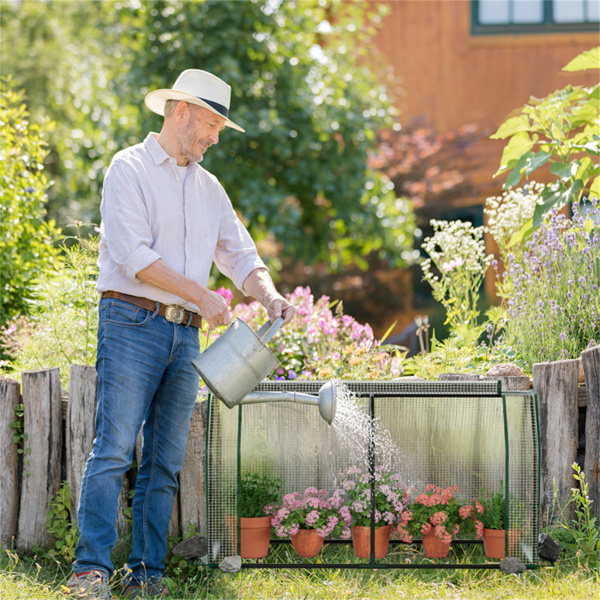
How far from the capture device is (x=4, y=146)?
4770mm

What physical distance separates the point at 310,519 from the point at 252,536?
25 cm

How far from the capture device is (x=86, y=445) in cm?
339

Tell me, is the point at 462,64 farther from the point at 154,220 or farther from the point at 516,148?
the point at 154,220

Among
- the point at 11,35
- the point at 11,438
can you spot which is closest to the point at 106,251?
the point at 11,438

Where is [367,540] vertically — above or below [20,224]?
below

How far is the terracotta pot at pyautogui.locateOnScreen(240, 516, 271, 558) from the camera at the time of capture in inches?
129

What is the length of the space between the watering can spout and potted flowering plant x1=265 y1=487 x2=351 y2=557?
55cm

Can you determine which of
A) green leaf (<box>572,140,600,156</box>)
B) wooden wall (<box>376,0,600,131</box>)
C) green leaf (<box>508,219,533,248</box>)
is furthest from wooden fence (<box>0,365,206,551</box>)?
wooden wall (<box>376,0,600,131</box>)

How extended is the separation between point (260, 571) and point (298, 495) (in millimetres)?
337

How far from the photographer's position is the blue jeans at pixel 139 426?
2.82m

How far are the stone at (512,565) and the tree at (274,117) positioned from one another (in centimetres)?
468

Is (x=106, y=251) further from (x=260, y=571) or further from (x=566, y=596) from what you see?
(x=566, y=596)

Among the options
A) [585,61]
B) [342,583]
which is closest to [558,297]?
[585,61]

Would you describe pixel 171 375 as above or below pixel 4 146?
below
